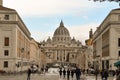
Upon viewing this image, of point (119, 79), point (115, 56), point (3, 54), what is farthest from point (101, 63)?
point (119, 79)

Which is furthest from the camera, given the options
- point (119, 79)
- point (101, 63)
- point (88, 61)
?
point (88, 61)

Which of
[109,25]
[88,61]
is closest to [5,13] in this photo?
[109,25]

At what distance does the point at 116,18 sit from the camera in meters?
84.6

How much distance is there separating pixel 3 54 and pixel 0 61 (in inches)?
68.9

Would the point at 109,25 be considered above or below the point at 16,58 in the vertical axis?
above

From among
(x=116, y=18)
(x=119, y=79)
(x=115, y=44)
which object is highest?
(x=116, y=18)

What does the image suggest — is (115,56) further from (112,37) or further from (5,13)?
(5,13)

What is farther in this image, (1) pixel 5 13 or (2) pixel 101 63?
(2) pixel 101 63

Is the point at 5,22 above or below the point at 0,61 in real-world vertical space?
above

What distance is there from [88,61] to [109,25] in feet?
175

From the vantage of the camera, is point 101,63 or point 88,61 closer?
point 101,63

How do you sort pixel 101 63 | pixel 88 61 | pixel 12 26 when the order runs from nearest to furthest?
pixel 12 26 < pixel 101 63 < pixel 88 61

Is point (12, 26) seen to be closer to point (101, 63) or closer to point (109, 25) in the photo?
point (109, 25)

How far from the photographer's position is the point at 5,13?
91.5 m
